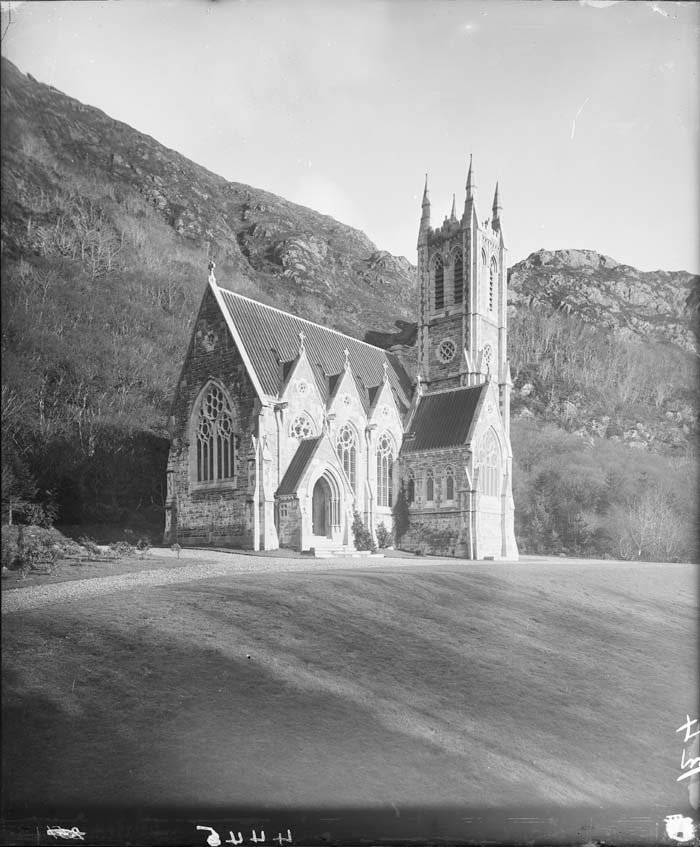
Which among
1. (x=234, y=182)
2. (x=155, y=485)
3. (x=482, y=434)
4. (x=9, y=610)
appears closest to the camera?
(x=9, y=610)

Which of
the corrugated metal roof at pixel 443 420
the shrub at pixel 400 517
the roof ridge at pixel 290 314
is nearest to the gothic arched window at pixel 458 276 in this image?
the corrugated metal roof at pixel 443 420

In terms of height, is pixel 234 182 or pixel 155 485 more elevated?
pixel 234 182

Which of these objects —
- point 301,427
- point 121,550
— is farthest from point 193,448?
point 121,550

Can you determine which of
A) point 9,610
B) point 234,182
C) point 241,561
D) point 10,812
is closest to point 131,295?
point 241,561

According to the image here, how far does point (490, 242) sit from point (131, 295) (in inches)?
847

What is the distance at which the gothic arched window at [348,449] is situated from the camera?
26484 millimetres

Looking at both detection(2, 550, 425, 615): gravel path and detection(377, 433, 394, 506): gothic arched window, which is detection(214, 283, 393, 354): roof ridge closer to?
detection(377, 433, 394, 506): gothic arched window

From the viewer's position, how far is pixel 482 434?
2897 cm

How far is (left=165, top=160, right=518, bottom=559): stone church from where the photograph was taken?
21859mm

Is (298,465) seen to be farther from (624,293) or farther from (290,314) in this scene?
(624,293)

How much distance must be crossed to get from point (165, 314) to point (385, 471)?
39.3ft

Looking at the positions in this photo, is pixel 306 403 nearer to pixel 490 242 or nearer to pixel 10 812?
pixel 490 242

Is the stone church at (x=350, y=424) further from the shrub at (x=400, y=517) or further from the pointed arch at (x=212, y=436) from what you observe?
the shrub at (x=400, y=517)

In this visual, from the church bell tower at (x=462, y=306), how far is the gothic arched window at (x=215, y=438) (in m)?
14.9
